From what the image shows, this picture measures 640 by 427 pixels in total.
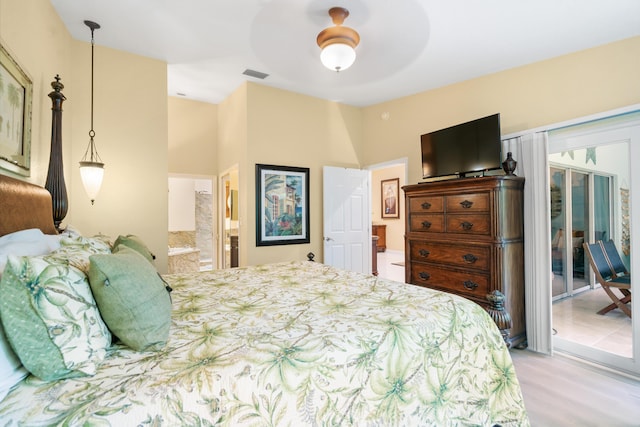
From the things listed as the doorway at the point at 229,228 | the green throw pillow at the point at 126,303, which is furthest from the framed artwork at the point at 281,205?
the green throw pillow at the point at 126,303

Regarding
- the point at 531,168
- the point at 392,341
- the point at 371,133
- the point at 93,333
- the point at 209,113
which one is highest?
the point at 209,113

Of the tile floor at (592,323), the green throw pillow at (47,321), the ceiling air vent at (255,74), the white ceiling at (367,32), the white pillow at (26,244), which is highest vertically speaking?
the ceiling air vent at (255,74)

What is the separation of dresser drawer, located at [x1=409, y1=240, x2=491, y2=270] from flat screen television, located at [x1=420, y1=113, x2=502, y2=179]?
0.86 m

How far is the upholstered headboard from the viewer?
4.46 feet

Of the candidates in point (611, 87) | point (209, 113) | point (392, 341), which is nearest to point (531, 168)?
point (611, 87)

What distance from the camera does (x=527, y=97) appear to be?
309 cm

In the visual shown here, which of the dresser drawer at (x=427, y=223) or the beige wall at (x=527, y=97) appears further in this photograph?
the dresser drawer at (x=427, y=223)

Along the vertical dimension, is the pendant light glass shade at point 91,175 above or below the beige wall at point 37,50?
→ below

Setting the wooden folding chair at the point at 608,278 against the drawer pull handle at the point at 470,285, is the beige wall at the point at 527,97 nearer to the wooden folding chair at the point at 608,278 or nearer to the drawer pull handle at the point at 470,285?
the wooden folding chair at the point at 608,278

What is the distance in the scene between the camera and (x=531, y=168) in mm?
2982

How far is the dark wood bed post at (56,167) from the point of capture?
2.07 m

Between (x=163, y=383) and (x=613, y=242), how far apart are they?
3.60 metres

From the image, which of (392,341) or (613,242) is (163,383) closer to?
(392,341)

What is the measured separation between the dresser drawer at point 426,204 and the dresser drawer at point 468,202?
9 centimetres
